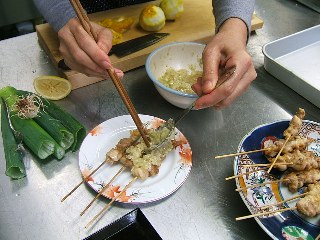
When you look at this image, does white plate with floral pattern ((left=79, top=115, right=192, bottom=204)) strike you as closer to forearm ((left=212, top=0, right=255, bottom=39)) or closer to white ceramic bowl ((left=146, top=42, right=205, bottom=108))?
white ceramic bowl ((left=146, top=42, right=205, bottom=108))

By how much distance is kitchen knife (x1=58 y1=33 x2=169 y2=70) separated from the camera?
1.86 m

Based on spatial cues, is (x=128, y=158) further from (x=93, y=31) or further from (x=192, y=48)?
(x=192, y=48)

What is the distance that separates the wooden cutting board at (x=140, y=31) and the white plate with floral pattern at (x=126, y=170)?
16.0 inches

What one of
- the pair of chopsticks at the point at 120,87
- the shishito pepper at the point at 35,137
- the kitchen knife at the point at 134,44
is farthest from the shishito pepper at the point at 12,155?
the kitchen knife at the point at 134,44

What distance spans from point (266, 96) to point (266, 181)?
0.66 meters

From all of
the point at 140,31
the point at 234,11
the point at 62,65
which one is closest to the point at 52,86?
the point at 62,65

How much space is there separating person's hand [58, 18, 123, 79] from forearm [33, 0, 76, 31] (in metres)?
0.09

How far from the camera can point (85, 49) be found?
1455 mm

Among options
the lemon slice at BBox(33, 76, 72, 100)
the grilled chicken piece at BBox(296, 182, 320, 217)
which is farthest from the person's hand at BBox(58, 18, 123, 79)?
the grilled chicken piece at BBox(296, 182, 320, 217)

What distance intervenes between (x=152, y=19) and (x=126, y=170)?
980 mm

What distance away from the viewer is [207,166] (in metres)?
1.52

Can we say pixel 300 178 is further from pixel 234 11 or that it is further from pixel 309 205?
pixel 234 11

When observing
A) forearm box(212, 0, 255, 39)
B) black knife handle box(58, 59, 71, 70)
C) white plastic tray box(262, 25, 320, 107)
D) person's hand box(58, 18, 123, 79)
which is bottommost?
white plastic tray box(262, 25, 320, 107)

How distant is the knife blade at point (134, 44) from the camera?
6.10 ft
